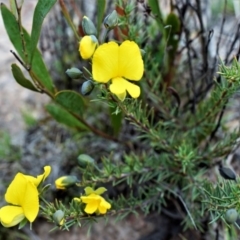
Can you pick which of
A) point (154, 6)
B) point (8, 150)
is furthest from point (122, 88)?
point (8, 150)

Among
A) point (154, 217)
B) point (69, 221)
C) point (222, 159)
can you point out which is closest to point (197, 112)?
point (222, 159)

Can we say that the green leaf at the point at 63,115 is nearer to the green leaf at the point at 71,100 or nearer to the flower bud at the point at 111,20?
the green leaf at the point at 71,100

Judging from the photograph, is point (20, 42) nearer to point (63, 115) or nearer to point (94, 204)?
point (63, 115)

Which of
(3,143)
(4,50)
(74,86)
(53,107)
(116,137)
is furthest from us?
(4,50)

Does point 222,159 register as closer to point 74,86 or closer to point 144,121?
point 144,121

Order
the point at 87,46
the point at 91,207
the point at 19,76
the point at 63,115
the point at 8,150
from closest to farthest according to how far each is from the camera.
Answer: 1. the point at 87,46
2. the point at 91,207
3. the point at 19,76
4. the point at 63,115
5. the point at 8,150

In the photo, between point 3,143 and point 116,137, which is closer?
point 116,137

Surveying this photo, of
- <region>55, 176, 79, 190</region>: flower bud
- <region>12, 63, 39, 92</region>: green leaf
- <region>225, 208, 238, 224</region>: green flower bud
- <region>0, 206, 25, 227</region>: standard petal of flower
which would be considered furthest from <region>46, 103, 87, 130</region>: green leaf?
<region>225, 208, 238, 224</region>: green flower bud

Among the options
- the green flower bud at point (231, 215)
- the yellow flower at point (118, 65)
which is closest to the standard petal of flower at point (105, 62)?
the yellow flower at point (118, 65)
